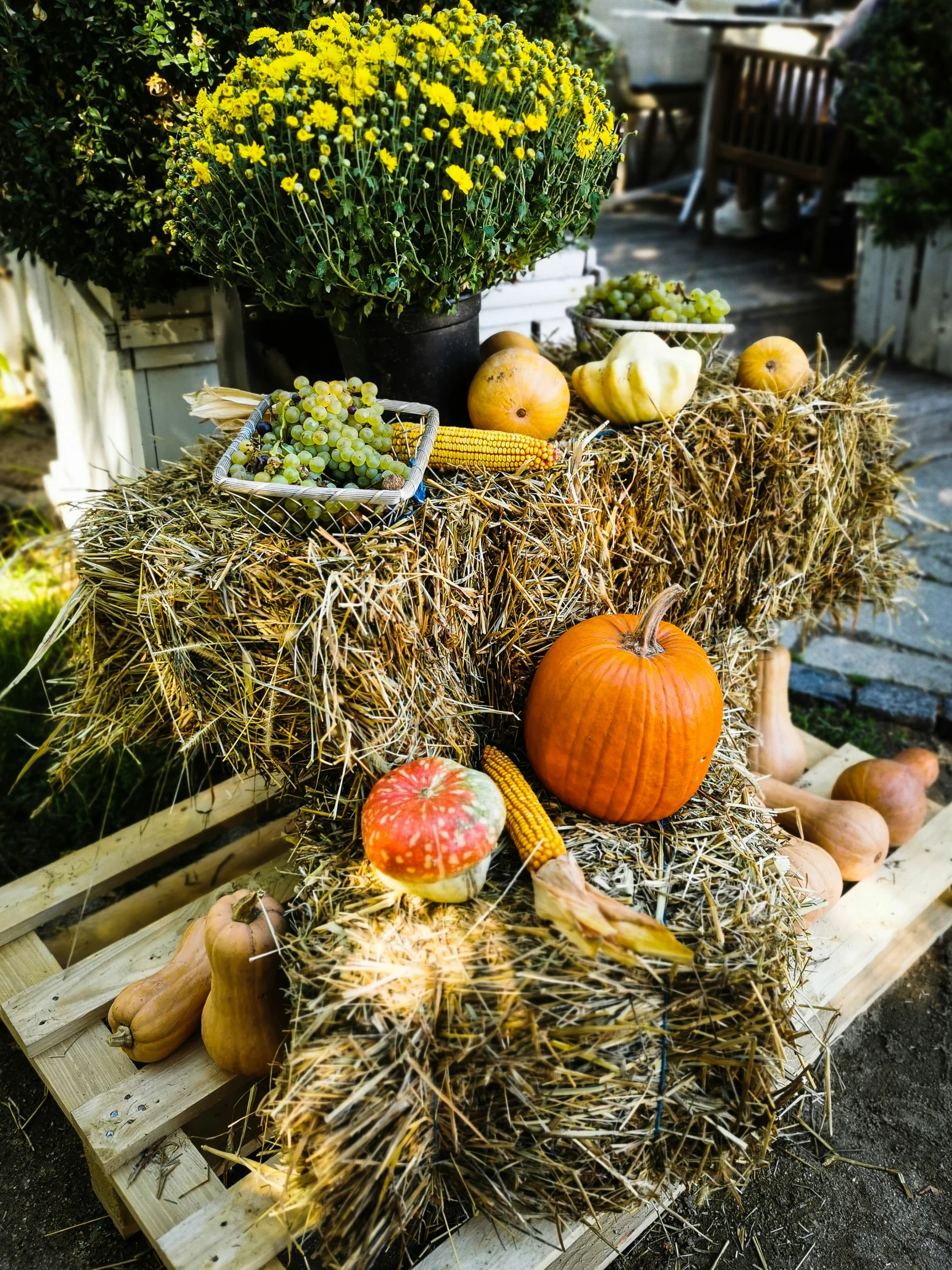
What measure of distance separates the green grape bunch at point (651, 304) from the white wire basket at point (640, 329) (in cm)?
2

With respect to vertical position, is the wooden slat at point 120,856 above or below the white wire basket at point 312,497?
below

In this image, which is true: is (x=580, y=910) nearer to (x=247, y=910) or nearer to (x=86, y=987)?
(x=247, y=910)

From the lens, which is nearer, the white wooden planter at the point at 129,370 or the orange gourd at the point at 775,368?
the orange gourd at the point at 775,368

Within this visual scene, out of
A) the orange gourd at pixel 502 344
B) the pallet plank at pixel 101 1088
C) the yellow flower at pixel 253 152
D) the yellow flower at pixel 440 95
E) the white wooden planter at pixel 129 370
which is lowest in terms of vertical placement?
the pallet plank at pixel 101 1088

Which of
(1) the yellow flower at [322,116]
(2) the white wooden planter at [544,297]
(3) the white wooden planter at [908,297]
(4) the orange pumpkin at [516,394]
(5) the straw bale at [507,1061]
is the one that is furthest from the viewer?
(3) the white wooden planter at [908,297]

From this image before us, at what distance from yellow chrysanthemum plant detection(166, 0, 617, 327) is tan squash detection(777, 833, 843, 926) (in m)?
1.54

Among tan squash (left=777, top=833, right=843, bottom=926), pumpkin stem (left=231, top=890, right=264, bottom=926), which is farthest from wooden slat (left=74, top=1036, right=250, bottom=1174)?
tan squash (left=777, top=833, right=843, bottom=926)

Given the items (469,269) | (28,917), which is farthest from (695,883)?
(28,917)

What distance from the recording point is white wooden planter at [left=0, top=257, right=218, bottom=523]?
3195 millimetres

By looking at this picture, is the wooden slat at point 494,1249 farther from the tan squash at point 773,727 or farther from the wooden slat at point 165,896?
the tan squash at point 773,727

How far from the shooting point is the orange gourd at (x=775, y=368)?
2.77 m

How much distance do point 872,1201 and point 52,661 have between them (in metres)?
3.03

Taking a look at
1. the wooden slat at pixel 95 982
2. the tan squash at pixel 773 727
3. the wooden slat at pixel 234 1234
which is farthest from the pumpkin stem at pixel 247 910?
the tan squash at pixel 773 727

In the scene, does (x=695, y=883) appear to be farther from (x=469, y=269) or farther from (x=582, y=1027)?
(x=469, y=269)
